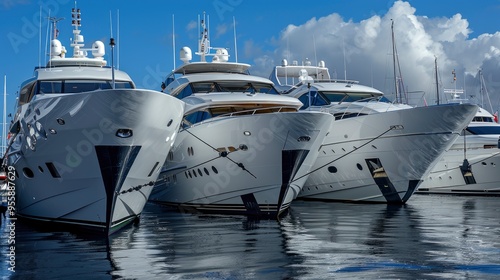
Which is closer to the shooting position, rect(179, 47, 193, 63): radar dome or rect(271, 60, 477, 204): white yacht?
rect(271, 60, 477, 204): white yacht

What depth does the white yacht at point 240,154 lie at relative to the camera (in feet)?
57.4

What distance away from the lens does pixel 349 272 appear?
9.35m

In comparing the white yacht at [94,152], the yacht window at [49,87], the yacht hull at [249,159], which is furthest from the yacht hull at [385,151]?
the yacht window at [49,87]

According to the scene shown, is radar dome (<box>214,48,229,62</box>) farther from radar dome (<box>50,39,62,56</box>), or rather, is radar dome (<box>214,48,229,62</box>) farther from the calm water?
the calm water

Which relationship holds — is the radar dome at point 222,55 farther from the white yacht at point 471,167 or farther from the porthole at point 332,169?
the white yacht at point 471,167

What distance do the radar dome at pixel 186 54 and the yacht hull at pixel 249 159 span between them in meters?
9.44

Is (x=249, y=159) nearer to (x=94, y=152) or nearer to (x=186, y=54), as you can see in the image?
(x=94, y=152)

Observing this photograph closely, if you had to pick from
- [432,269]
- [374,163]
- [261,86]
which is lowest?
[432,269]

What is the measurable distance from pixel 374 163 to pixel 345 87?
5062 mm

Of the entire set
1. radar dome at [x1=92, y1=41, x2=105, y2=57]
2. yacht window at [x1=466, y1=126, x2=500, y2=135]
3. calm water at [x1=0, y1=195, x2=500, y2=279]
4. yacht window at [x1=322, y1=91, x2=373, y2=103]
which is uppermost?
radar dome at [x1=92, y1=41, x2=105, y2=57]

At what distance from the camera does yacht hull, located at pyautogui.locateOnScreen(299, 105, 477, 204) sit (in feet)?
70.6

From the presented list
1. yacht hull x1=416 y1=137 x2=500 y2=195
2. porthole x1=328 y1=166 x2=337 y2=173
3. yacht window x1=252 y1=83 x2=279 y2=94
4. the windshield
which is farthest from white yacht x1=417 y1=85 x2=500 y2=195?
yacht window x1=252 y1=83 x2=279 y2=94

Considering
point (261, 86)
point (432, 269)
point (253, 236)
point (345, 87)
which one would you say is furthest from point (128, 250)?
point (345, 87)

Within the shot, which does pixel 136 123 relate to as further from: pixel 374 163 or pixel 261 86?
pixel 374 163
